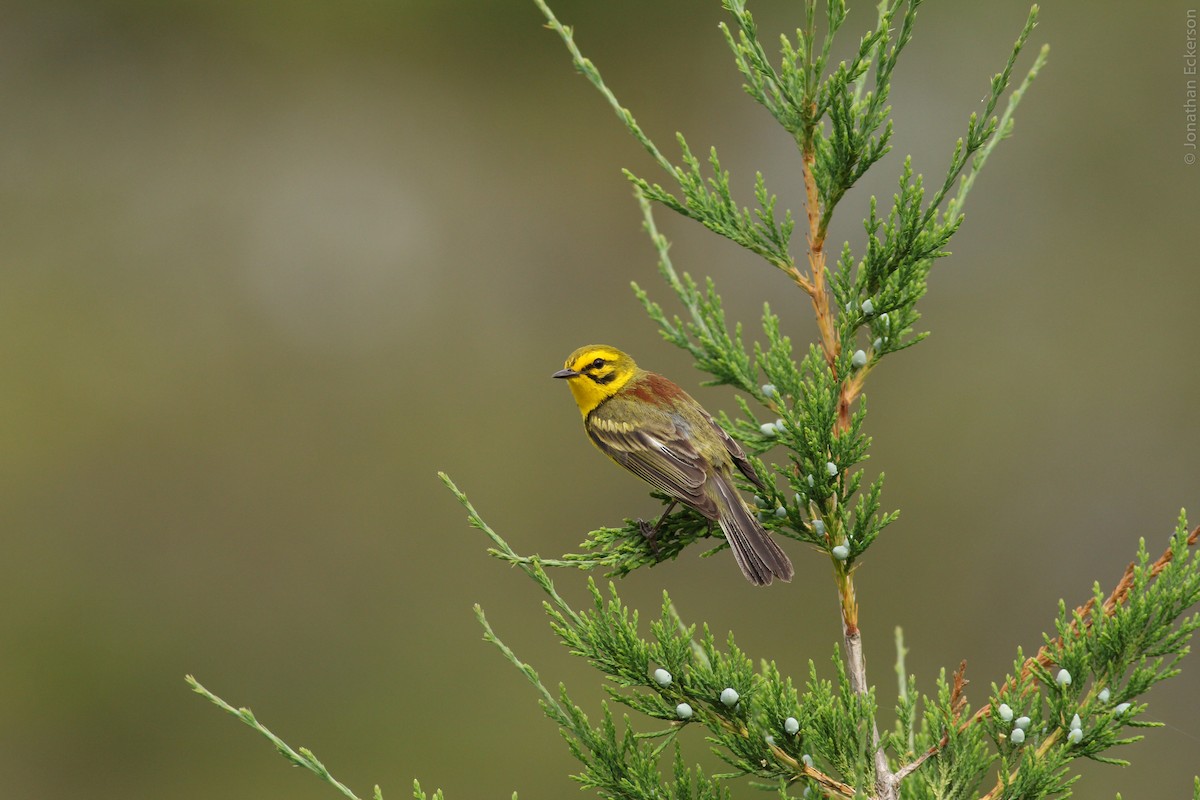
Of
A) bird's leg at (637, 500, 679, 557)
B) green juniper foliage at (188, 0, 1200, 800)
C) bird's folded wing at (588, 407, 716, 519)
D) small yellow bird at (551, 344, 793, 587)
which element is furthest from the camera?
bird's folded wing at (588, 407, 716, 519)

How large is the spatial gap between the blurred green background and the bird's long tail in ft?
18.5

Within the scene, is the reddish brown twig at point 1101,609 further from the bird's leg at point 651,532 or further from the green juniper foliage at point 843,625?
the bird's leg at point 651,532

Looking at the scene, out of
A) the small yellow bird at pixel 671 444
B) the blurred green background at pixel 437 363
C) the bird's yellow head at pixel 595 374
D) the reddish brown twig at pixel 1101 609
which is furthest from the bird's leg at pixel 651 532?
the blurred green background at pixel 437 363

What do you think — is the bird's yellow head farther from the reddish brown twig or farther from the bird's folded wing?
the reddish brown twig

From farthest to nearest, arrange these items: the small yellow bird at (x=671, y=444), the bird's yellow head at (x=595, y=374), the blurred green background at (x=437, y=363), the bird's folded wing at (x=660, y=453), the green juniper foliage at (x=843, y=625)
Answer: the blurred green background at (x=437, y=363) → the bird's yellow head at (x=595, y=374) → the bird's folded wing at (x=660, y=453) → the small yellow bird at (x=671, y=444) → the green juniper foliage at (x=843, y=625)

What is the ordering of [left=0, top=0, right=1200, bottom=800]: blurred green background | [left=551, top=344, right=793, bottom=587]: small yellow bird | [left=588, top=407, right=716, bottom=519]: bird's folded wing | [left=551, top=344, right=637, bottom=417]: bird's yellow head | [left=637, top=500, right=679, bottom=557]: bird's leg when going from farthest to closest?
[left=0, top=0, right=1200, bottom=800]: blurred green background → [left=551, top=344, right=637, bottom=417]: bird's yellow head → [left=588, top=407, right=716, bottom=519]: bird's folded wing → [left=551, top=344, right=793, bottom=587]: small yellow bird → [left=637, top=500, right=679, bottom=557]: bird's leg

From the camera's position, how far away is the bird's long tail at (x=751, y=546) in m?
3.17

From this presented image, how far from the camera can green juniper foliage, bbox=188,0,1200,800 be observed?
2.53 m

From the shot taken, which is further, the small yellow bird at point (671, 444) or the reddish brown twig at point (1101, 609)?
the small yellow bird at point (671, 444)

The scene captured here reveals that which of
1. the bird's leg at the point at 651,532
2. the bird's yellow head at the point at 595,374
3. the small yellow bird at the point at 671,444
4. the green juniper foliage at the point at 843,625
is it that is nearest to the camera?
the green juniper foliage at the point at 843,625

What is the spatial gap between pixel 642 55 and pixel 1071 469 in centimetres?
668

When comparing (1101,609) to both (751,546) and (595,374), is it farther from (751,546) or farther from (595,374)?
(595,374)

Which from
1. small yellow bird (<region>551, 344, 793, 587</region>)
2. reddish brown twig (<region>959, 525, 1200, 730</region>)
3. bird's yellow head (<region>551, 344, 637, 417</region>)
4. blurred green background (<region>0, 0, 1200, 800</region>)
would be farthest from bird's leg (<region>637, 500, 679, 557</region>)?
blurred green background (<region>0, 0, 1200, 800</region>)

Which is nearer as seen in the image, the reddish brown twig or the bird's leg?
the reddish brown twig
